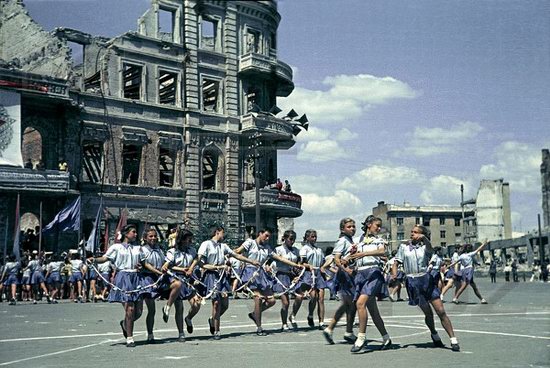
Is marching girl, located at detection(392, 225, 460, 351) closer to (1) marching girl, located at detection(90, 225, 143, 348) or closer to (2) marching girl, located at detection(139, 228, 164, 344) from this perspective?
(2) marching girl, located at detection(139, 228, 164, 344)

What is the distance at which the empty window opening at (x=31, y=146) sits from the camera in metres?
39.6

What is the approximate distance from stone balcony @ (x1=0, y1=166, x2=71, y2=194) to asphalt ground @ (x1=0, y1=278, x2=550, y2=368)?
16.5 meters

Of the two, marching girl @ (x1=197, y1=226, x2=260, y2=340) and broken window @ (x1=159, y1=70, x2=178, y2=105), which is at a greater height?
broken window @ (x1=159, y1=70, x2=178, y2=105)

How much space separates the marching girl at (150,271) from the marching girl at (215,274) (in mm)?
843

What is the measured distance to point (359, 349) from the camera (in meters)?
10.6

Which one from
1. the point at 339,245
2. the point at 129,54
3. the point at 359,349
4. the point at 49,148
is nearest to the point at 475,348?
the point at 359,349

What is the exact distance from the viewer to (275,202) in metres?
42.0

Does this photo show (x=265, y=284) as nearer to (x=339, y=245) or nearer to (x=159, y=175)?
(x=339, y=245)

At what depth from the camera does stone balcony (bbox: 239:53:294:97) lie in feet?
136

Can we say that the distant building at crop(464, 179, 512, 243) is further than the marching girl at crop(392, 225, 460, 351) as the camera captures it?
Yes

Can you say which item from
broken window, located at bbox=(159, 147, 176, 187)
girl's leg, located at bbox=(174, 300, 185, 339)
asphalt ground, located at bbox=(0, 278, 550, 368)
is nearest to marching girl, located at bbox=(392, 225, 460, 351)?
asphalt ground, located at bbox=(0, 278, 550, 368)

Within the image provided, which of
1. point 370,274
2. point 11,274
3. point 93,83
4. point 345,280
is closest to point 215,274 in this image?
point 345,280

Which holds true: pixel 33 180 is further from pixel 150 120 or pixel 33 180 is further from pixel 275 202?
pixel 275 202

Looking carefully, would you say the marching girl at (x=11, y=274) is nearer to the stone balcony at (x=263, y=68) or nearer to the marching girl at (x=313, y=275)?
the marching girl at (x=313, y=275)
